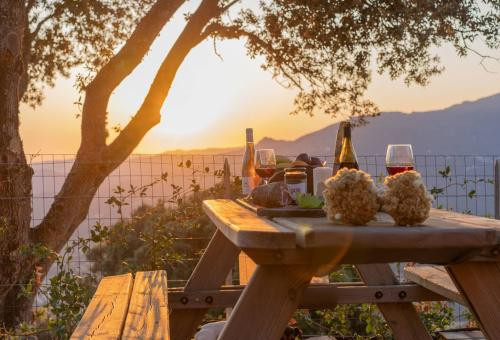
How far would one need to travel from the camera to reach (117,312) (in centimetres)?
322

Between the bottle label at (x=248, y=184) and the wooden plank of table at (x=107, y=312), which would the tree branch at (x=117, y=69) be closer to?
→ the bottle label at (x=248, y=184)

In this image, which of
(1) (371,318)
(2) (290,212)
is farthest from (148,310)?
(1) (371,318)

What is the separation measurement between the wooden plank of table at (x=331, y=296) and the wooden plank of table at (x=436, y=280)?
0.09 meters

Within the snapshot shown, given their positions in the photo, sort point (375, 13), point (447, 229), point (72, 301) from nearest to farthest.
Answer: point (447, 229) → point (72, 301) → point (375, 13)

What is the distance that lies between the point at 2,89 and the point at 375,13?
4.68 meters

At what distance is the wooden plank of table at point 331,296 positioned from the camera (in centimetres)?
414

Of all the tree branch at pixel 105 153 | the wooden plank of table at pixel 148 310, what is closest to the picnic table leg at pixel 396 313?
the wooden plank of table at pixel 148 310

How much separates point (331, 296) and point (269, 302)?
1.73m

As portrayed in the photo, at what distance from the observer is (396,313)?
164 inches

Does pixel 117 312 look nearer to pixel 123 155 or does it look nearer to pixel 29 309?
pixel 29 309

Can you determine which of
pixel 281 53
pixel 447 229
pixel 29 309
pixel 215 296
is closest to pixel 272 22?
pixel 281 53

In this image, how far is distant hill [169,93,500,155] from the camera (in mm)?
7531

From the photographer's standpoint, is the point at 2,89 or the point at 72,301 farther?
the point at 2,89

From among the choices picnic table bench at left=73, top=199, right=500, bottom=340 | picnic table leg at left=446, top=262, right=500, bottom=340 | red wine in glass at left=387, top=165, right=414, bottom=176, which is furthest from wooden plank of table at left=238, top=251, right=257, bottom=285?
picnic table leg at left=446, top=262, right=500, bottom=340
